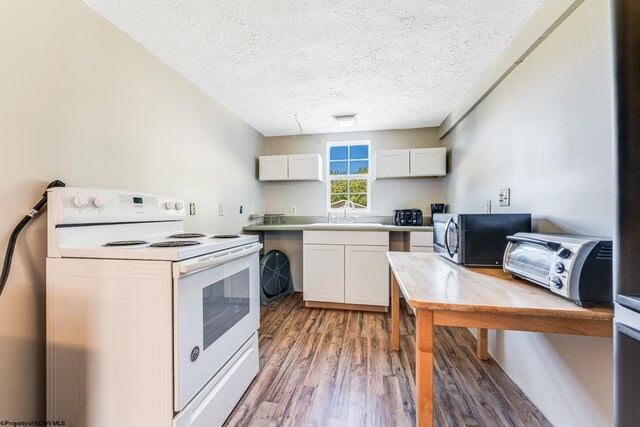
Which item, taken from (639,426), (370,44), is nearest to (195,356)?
(639,426)

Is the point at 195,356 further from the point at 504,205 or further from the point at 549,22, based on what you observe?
the point at 549,22

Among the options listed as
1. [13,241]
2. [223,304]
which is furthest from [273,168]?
[13,241]

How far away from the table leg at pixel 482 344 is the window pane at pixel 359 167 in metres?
2.20

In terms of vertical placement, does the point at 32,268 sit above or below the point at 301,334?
above

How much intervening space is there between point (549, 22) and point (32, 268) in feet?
8.69

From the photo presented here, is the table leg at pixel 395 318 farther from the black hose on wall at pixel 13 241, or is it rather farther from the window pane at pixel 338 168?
the black hose on wall at pixel 13 241

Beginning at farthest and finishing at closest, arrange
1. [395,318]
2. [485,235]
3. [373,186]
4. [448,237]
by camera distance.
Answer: [373,186] → [395,318] → [448,237] → [485,235]

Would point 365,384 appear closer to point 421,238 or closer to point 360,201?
point 421,238

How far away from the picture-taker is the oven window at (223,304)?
1152 mm

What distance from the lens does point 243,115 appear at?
2.78 metres

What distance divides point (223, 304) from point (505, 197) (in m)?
1.90

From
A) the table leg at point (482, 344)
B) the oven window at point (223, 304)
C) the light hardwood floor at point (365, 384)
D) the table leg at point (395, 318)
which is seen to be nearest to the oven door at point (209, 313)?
the oven window at point (223, 304)

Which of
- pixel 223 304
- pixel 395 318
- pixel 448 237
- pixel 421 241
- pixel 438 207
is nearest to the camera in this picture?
pixel 223 304

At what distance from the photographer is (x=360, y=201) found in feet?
11.3
